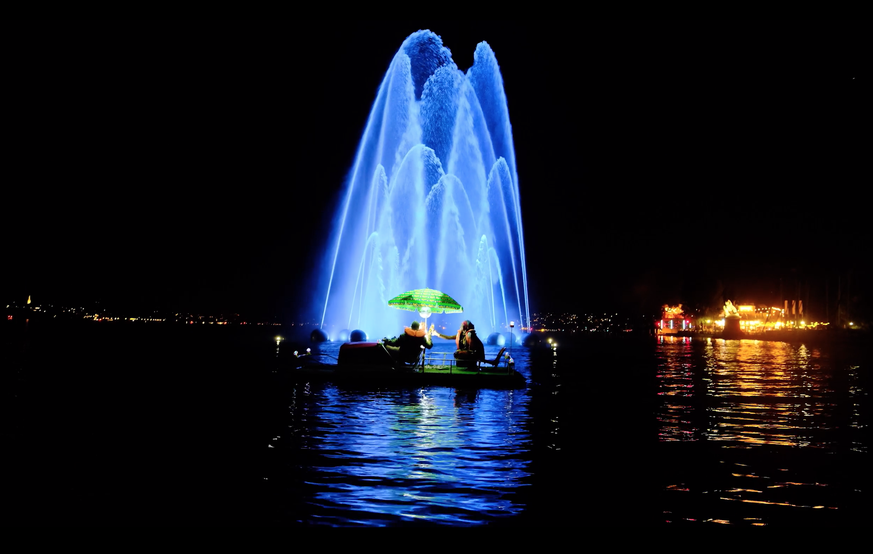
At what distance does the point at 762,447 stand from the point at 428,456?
627cm

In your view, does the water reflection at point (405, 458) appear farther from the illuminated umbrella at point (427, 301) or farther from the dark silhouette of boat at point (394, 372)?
the illuminated umbrella at point (427, 301)

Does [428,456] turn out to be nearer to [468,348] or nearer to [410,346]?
[410,346]

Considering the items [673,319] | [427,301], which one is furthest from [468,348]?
[673,319]

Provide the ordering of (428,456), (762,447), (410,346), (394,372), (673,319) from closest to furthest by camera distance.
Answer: (428,456) < (762,447) < (394,372) < (410,346) < (673,319)

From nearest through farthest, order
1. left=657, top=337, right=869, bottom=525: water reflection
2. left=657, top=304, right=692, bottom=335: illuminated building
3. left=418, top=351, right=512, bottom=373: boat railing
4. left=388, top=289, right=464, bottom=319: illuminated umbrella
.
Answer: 1. left=657, top=337, right=869, bottom=525: water reflection
2. left=418, top=351, right=512, bottom=373: boat railing
3. left=388, top=289, right=464, bottom=319: illuminated umbrella
4. left=657, top=304, right=692, bottom=335: illuminated building

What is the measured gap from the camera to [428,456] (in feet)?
37.2

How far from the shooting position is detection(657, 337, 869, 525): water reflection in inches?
348

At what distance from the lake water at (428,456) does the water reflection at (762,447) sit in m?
0.05

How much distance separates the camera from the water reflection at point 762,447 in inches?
348

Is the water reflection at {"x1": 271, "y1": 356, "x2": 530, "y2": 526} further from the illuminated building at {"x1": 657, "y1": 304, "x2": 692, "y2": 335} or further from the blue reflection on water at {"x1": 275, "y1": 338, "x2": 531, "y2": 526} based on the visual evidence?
the illuminated building at {"x1": 657, "y1": 304, "x2": 692, "y2": 335}

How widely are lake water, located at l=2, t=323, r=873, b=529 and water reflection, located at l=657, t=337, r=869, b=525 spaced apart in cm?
5

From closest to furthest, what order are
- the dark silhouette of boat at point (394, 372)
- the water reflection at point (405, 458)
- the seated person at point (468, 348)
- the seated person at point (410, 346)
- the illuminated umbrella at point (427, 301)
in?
the water reflection at point (405, 458) < the dark silhouette of boat at point (394, 372) < the seated person at point (410, 346) < the seated person at point (468, 348) < the illuminated umbrella at point (427, 301)

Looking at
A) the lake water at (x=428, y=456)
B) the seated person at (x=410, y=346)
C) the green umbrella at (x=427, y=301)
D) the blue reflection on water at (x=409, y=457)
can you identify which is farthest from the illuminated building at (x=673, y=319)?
the blue reflection on water at (x=409, y=457)

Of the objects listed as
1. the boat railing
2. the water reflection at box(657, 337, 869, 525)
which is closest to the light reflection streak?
the water reflection at box(657, 337, 869, 525)
